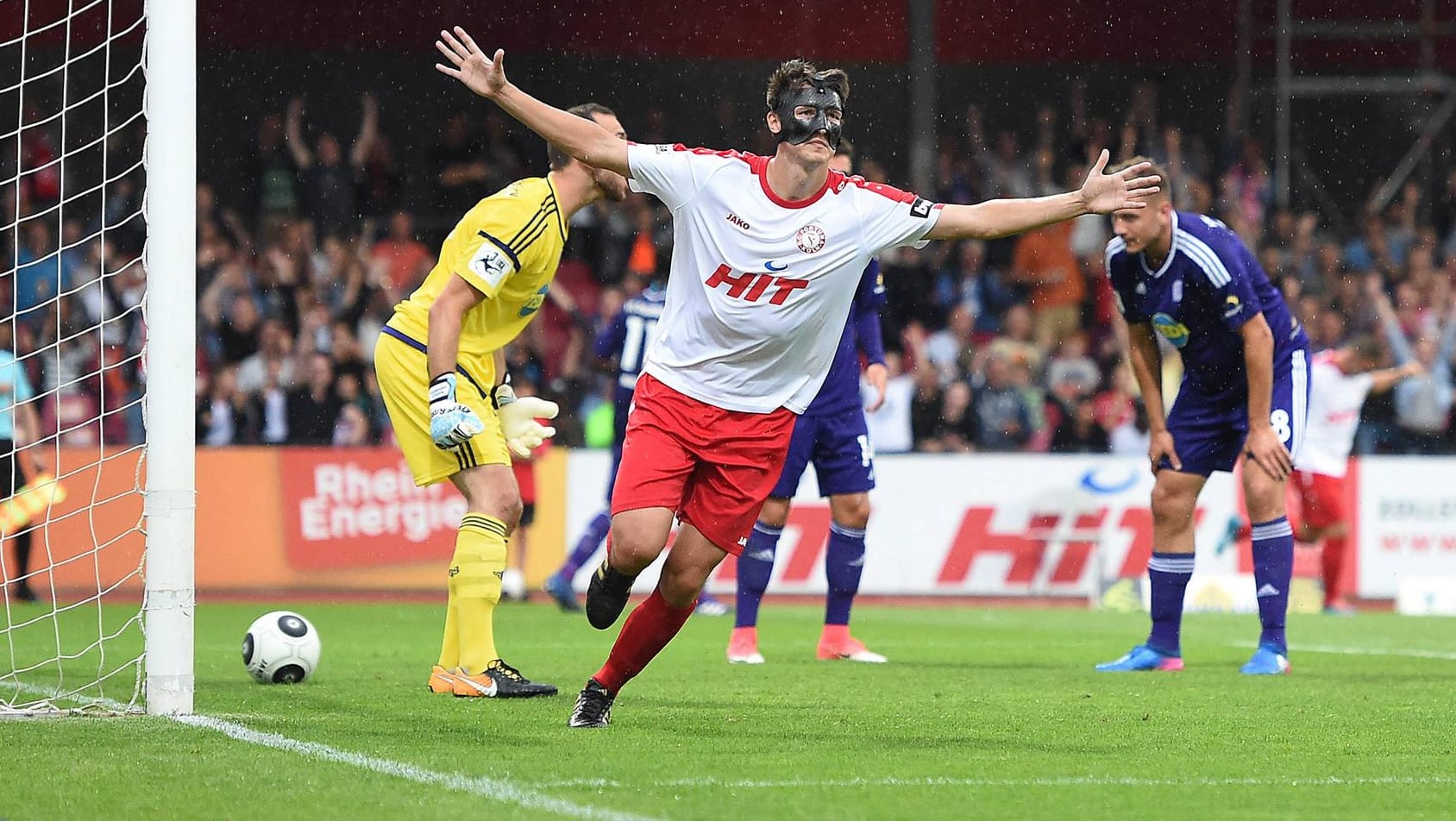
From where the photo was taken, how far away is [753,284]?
5.94 metres

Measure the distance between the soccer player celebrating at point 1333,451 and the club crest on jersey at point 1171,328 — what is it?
19.3ft

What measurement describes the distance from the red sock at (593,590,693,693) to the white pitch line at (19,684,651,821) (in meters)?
0.98

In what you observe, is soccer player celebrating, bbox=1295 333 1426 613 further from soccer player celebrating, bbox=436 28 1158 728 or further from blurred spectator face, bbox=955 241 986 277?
soccer player celebrating, bbox=436 28 1158 728

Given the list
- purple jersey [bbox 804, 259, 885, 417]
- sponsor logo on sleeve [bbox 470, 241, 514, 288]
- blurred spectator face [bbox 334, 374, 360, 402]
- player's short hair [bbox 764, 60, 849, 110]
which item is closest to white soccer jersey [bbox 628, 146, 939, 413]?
player's short hair [bbox 764, 60, 849, 110]

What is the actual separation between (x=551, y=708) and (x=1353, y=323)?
560 inches

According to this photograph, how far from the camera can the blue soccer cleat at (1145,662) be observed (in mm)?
8707

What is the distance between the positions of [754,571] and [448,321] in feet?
9.82

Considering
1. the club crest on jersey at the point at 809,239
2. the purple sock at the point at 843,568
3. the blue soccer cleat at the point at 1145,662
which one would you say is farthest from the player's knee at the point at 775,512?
→ the club crest on jersey at the point at 809,239

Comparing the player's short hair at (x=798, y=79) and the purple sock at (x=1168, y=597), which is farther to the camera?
the purple sock at (x=1168, y=597)

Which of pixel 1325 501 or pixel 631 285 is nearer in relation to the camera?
pixel 1325 501

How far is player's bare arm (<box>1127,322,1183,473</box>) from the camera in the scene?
880 centimetres

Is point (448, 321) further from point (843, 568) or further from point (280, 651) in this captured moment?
point (843, 568)

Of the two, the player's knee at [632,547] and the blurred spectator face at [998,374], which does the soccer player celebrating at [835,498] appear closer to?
the player's knee at [632,547]

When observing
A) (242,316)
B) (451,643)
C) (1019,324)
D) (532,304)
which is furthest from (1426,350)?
(451,643)
